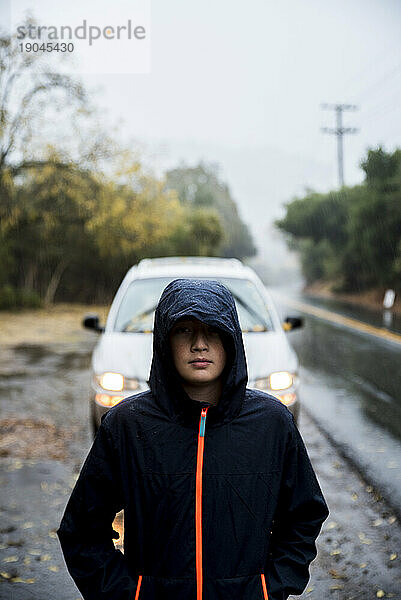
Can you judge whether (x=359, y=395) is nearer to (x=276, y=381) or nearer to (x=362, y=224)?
(x=276, y=381)

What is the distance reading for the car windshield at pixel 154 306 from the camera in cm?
643

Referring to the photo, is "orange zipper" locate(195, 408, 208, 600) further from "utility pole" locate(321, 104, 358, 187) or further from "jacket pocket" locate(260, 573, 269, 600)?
"utility pole" locate(321, 104, 358, 187)

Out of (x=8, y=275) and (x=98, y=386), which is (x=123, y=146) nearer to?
(x=8, y=275)

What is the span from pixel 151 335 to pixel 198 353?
13.0 ft

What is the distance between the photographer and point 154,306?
21.9ft

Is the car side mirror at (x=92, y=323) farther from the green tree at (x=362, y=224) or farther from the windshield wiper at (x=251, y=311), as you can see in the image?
the green tree at (x=362, y=224)

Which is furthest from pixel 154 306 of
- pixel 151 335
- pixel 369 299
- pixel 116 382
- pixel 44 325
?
pixel 369 299

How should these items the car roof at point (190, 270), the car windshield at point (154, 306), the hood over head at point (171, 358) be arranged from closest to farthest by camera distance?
1. the hood over head at point (171, 358)
2. the car windshield at point (154, 306)
3. the car roof at point (190, 270)

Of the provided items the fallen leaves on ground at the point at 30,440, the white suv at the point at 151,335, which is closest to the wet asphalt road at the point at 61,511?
the fallen leaves on ground at the point at 30,440

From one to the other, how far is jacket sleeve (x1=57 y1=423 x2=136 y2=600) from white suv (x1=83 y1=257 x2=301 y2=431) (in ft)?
10.9

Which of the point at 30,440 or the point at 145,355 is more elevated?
the point at 145,355

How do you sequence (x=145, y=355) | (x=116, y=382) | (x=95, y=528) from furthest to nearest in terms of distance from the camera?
1. (x=145, y=355)
2. (x=116, y=382)
3. (x=95, y=528)

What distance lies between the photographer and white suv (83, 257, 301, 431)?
18.1 feet

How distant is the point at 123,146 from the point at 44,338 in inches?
270
